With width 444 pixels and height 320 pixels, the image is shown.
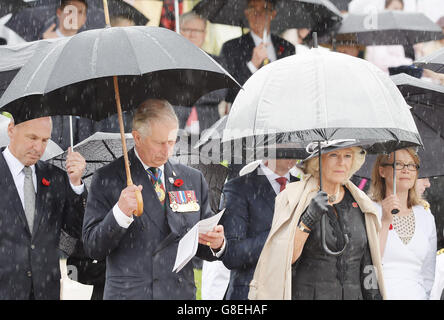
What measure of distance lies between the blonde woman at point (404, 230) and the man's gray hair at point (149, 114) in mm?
2066

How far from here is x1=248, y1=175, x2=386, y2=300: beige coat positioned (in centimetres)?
495

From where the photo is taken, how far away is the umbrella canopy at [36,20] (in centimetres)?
860

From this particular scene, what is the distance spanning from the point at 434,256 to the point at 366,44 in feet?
12.2

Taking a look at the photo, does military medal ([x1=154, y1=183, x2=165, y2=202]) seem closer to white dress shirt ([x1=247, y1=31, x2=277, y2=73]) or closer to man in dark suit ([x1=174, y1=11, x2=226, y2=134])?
man in dark suit ([x1=174, y1=11, x2=226, y2=134])

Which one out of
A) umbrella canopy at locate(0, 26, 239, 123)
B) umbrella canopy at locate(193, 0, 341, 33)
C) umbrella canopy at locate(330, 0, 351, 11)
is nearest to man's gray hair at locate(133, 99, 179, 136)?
umbrella canopy at locate(0, 26, 239, 123)

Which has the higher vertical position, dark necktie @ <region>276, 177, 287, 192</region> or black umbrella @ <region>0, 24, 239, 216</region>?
black umbrella @ <region>0, 24, 239, 216</region>

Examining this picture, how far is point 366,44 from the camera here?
30.9 ft

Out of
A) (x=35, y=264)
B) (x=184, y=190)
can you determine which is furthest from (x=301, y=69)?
(x=35, y=264)

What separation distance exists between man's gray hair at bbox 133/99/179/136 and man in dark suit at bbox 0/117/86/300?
79cm

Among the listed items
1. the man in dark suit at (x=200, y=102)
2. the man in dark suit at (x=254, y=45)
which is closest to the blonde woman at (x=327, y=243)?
the man in dark suit at (x=254, y=45)

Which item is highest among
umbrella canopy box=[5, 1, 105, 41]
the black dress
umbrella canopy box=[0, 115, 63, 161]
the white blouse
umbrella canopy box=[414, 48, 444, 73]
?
umbrella canopy box=[5, 1, 105, 41]

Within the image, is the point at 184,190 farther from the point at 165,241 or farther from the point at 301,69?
the point at 301,69

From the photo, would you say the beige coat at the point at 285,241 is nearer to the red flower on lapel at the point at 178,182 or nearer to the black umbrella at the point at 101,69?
the red flower on lapel at the point at 178,182
